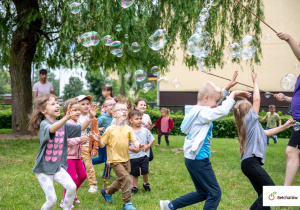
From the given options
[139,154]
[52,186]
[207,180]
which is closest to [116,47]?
[139,154]

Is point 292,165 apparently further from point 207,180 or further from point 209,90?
point 209,90

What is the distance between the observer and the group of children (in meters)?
3.58

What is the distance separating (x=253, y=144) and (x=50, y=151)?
7.21ft

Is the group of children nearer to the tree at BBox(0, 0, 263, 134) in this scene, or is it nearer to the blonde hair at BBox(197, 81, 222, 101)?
the blonde hair at BBox(197, 81, 222, 101)

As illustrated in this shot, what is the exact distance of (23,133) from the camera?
11.9 meters

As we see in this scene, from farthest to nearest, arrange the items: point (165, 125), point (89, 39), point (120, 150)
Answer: point (165, 125)
point (89, 39)
point (120, 150)

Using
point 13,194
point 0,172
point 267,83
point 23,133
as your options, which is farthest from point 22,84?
point 267,83

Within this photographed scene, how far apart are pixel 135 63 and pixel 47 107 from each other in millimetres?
7253

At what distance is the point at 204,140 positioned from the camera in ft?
11.5

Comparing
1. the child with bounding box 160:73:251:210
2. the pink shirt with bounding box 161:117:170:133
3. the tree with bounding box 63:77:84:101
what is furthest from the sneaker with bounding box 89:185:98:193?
the tree with bounding box 63:77:84:101

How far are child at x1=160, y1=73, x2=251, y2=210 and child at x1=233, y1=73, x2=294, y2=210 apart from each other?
0.46 m

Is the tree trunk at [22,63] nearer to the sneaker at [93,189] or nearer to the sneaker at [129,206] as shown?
the sneaker at [93,189]

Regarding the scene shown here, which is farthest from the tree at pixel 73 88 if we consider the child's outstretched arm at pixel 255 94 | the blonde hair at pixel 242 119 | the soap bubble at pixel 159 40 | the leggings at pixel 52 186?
the child's outstretched arm at pixel 255 94

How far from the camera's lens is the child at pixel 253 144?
142 inches
